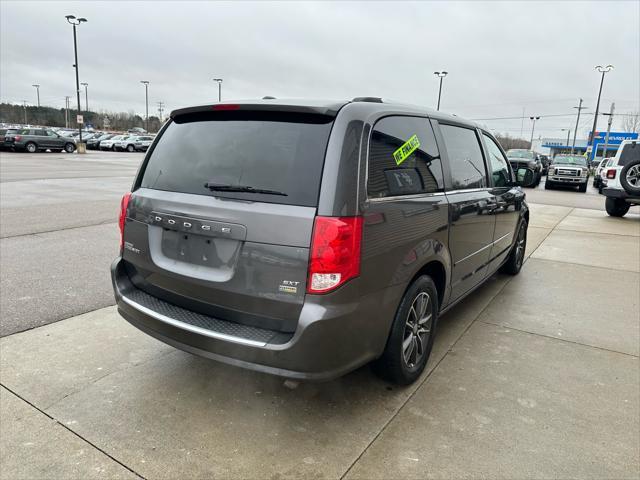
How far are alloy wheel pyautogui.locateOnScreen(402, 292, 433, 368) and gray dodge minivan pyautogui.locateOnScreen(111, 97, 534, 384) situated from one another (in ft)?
0.04

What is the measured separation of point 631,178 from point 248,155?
11.5m

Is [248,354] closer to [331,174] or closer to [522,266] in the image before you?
[331,174]

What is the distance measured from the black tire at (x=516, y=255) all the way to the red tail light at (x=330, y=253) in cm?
391

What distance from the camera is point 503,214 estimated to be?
4707 mm

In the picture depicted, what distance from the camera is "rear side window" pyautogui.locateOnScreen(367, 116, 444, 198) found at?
2.65m

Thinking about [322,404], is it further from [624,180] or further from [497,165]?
[624,180]

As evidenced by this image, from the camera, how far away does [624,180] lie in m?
10.9

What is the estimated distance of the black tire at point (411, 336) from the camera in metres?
2.88

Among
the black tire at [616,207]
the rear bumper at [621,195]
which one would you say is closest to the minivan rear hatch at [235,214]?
the rear bumper at [621,195]

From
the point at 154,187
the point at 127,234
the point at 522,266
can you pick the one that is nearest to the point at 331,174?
the point at 154,187

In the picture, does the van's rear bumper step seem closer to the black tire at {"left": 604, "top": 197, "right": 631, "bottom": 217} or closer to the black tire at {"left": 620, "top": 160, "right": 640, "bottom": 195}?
the black tire at {"left": 620, "top": 160, "right": 640, "bottom": 195}

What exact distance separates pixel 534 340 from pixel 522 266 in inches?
108

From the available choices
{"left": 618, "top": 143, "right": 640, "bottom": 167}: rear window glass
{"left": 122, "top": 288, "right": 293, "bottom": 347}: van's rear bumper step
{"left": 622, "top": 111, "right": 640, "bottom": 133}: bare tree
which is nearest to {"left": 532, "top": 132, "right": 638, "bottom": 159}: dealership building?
{"left": 622, "top": 111, "right": 640, "bottom": 133}: bare tree

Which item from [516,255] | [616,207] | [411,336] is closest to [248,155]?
[411,336]
